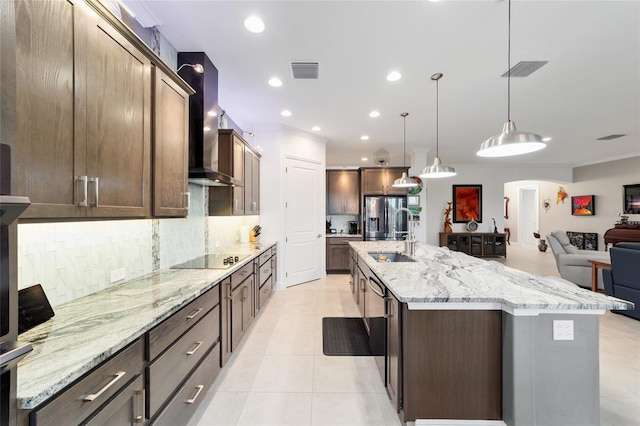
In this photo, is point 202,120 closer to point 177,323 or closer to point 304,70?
point 304,70

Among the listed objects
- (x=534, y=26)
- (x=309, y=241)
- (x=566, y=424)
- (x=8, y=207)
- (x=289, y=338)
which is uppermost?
(x=534, y=26)

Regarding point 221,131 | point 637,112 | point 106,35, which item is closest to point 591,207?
point 637,112

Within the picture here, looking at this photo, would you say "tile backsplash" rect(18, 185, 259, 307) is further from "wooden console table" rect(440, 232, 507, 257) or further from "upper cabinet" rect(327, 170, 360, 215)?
"wooden console table" rect(440, 232, 507, 257)

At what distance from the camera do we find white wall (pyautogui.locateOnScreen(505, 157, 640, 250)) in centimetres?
714

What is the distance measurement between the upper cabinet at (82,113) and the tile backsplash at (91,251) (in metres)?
0.36

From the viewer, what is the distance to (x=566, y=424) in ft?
4.91

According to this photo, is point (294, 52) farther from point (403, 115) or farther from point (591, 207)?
point (591, 207)

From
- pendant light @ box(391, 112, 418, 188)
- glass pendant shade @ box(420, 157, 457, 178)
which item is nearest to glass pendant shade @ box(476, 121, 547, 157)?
glass pendant shade @ box(420, 157, 457, 178)

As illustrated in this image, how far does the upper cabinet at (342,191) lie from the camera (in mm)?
6676

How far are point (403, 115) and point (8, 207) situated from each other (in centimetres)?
454

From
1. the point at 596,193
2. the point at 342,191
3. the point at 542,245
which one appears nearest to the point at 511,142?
the point at 342,191

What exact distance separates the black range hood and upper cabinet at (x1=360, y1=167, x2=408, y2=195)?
13.8ft

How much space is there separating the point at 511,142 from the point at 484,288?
98cm

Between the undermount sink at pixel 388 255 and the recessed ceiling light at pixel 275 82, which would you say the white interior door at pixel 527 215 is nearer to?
the undermount sink at pixel 388 255
